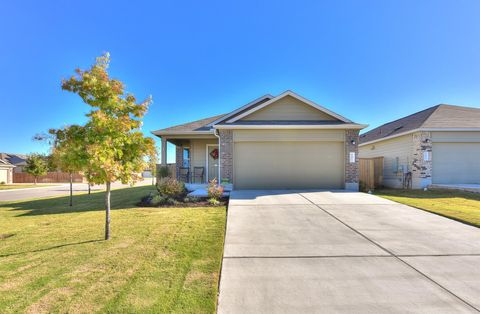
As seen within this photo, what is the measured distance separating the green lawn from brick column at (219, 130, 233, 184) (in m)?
4.55

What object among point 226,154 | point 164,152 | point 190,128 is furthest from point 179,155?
point 226,154

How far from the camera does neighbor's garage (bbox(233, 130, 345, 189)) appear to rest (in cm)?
1061

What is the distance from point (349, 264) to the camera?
3.40 metres

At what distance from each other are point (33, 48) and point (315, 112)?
588 inches

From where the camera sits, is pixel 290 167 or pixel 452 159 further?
pixel 452 159

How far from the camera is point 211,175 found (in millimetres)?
13719

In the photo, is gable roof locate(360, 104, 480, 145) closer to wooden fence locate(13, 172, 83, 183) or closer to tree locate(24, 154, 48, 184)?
tree locate(24, 154, 48, 184)

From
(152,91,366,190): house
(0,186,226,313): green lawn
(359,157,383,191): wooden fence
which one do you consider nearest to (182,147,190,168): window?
(152,91,366,190): house

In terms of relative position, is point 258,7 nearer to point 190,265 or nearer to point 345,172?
point 345,172

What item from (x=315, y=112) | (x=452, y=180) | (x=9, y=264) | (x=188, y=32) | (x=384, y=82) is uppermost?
(x=188, y=32)

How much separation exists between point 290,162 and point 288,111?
9.16ft

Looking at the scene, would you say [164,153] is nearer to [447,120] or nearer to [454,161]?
[454,161]

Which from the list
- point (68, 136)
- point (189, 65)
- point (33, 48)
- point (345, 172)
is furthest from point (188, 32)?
point (345, 172)

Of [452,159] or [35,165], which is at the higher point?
[452,159]
